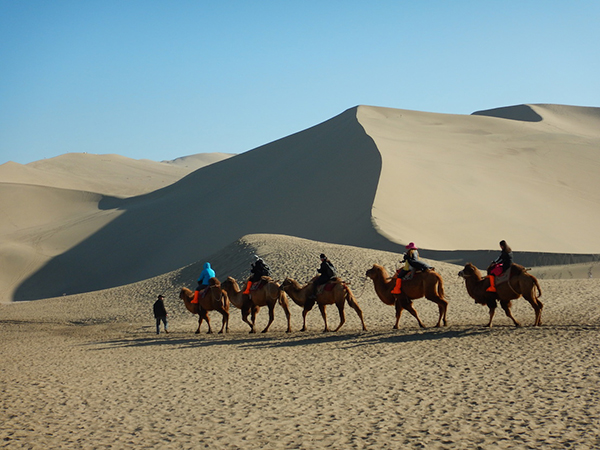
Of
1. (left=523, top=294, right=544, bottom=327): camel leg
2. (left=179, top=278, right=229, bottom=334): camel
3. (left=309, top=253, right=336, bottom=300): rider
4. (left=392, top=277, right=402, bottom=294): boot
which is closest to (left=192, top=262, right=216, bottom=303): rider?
(left=179, top=278, right=229, bottom=334): camel

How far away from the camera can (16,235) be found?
198 feet

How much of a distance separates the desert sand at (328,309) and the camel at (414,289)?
0.66 metres

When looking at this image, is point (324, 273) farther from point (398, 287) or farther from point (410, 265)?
point (410, 265)

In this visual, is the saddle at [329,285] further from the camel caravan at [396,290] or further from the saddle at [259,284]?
the saddle at [259,284]

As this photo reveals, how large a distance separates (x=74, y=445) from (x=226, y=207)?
46243mm

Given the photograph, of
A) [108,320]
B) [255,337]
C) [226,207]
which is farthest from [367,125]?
[255,337]

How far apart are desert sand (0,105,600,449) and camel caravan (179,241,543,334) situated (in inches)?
26.0

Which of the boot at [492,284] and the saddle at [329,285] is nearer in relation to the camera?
the boot at [492,284]

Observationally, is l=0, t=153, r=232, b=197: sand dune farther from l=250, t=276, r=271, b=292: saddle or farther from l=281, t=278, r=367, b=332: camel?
l=281, t=278, r=367, b=332: camel

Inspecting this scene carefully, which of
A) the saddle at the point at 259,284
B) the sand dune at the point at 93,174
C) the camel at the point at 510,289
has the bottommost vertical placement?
the camel at the point at 510,289

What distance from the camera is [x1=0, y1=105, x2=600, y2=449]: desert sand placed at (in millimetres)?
8008

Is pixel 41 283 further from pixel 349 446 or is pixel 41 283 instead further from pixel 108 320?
pixel 349 446

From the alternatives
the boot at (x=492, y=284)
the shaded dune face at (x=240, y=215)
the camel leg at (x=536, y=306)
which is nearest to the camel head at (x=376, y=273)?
the boot at (x=492, y=284)

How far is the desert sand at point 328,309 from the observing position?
8008mm
